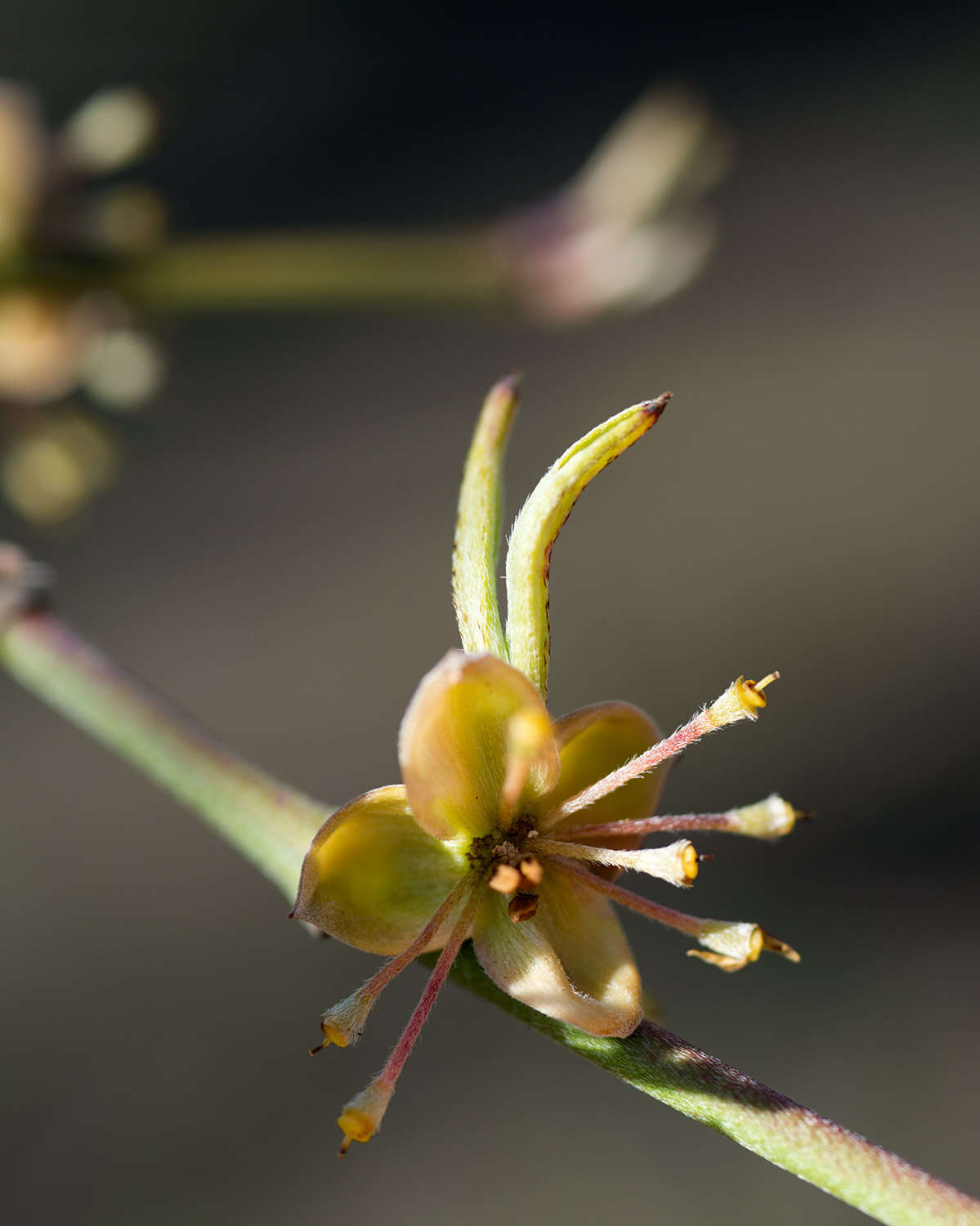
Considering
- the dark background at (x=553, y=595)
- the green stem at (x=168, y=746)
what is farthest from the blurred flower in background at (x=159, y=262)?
the dark background at (x=553, y=595)

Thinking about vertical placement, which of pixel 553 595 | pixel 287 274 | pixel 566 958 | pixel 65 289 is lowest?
pixel 566 958

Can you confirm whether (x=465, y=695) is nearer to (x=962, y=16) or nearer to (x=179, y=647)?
(x=179, y=647)

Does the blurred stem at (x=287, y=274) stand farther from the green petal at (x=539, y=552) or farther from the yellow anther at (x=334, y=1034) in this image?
the yellow anther at (x=334, y=1034)

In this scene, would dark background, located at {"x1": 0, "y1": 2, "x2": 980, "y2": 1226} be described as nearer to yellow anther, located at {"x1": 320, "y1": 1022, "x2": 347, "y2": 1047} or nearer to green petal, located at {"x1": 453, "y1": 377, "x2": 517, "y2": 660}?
green petal, located at {"x1": 453, "y1": 377, "x2": 517, "y2": 660}

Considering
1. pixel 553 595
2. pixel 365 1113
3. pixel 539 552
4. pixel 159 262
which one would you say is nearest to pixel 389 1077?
pixel 365 1113

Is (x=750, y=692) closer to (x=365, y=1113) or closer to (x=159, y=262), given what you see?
(x=365, y=1113)

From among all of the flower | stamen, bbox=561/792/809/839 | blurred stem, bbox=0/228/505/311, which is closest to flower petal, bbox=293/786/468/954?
the flower

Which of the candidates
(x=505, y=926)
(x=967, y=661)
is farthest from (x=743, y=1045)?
(x=505, y=926)
